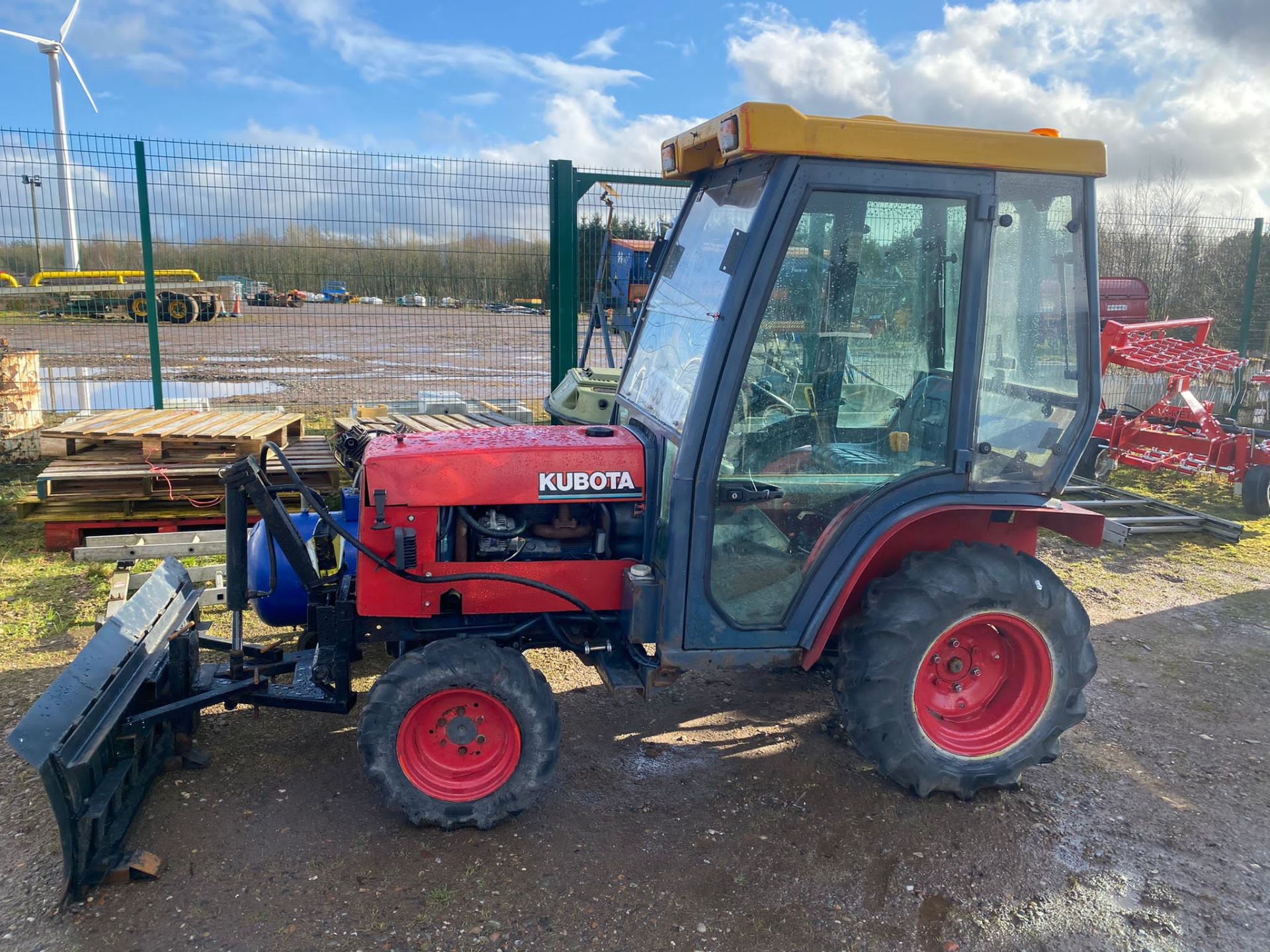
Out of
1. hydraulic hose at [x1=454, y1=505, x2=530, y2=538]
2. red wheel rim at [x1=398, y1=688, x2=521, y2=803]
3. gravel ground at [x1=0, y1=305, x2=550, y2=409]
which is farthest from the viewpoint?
gravel ground at [x1=0, y1=305, x2=550, y2=409]

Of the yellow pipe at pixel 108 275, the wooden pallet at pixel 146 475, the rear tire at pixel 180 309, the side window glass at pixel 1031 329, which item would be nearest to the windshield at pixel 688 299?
the side window glass at pixel 1031 329

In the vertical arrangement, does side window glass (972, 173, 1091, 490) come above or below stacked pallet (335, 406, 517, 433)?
above

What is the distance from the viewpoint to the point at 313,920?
2816mm

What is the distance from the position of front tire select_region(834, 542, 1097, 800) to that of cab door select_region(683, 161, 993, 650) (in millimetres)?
267

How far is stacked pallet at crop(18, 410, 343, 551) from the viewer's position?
6.05 metres

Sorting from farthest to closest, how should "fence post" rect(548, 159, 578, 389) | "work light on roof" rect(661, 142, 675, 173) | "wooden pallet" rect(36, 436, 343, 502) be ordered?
"fence post" rect(548, 159, 578, 389) < "wooden pallet" rect(36, 436, 343, 502) < "work light on roof" rect(661, 142, 675, 173)

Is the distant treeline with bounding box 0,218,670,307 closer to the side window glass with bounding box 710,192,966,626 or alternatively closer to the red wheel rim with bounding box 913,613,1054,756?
the side window glass with bounding box 710,192,966,626

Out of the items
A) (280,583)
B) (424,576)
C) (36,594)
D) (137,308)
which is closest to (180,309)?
(137,308)

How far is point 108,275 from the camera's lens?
9055 mm

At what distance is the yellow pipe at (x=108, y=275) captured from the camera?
28.7 feet

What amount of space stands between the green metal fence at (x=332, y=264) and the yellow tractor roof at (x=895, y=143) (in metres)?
5.22

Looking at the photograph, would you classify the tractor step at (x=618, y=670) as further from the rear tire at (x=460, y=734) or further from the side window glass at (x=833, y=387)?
the side window glass at (x=833, y=387)

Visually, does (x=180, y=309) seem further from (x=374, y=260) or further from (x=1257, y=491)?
(x=1257, y=491)

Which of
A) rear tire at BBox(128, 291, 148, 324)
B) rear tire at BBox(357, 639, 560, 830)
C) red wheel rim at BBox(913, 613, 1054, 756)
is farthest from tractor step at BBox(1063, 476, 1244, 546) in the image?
rear tire at BBox(128, 291, 148, 324)
